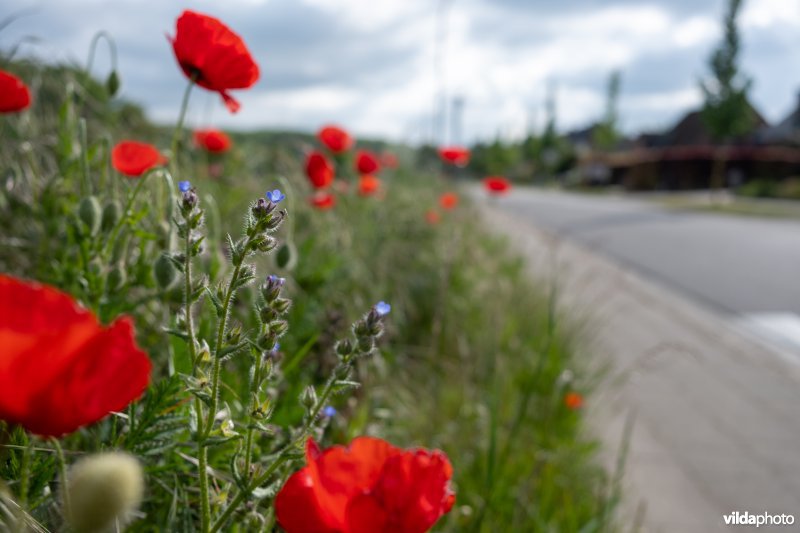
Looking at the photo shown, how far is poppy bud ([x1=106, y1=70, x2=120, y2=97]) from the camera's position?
5.56ft

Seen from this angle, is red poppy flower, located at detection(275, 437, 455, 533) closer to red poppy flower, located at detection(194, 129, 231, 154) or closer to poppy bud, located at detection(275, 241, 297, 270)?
poppy bud, located at detection(275, 241, 297, 270)

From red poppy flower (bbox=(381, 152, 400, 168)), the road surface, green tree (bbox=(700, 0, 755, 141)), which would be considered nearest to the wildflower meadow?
the road surface

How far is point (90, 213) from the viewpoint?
117cm

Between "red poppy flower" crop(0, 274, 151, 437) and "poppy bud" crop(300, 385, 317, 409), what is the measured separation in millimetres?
292

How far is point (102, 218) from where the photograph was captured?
1.26m

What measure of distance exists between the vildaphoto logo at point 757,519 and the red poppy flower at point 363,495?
7.00ft

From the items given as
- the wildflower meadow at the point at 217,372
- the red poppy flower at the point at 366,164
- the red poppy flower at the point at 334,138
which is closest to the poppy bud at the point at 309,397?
the wildflower meadow at the point at 217,372

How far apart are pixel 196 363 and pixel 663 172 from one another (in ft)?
129

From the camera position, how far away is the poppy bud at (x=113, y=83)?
169cm

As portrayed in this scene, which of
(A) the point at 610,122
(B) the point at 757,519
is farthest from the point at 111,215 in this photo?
(A) the point at 610,122

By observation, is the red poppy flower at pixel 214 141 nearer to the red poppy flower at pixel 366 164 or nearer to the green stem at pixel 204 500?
the red poppy flower at pixel 366 164

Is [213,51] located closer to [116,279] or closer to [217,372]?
[116,279]

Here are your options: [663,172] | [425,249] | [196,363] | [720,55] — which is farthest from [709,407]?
[663,172]

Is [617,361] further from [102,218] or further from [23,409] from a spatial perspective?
[23,409]
